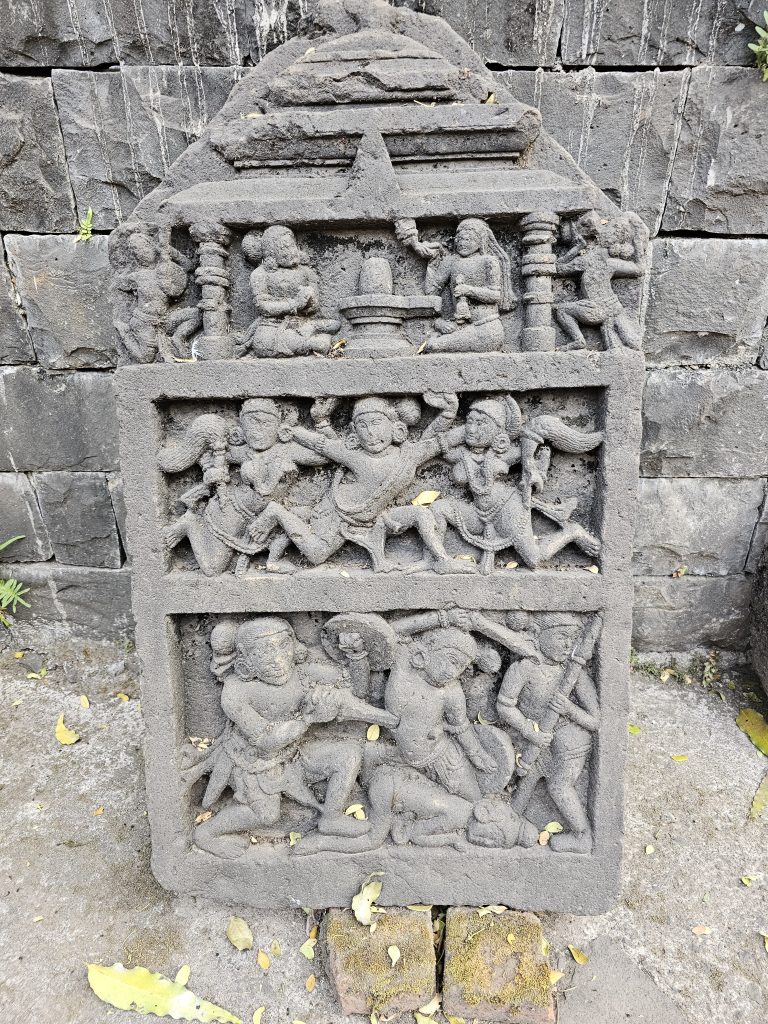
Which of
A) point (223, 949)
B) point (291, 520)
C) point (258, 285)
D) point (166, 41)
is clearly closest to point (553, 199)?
point (258, 285)

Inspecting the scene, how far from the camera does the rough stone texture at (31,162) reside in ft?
10.6

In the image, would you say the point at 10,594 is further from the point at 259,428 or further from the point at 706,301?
the point at 706,301

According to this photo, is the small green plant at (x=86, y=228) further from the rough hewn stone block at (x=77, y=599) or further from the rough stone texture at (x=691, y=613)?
the rough stone texture at (x=691, y=613)

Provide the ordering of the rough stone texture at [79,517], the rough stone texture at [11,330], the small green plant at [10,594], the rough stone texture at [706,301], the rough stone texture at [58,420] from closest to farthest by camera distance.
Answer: the rough stone texture at [706,301]
the rough stone texture at [11,330]
the rough stone texture at [58,420]
the rough stone texture at [79,517]
the small green plant at [10,594]

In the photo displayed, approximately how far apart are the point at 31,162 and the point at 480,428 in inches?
119

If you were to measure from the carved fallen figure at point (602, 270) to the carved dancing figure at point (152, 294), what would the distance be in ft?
4.94

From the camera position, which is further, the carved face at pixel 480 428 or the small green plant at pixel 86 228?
the small green plant at pixel 86 228

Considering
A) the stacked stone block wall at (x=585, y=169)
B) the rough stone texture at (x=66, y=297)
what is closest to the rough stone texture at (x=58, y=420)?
the stacked stone block wall at (x=585, y=169)

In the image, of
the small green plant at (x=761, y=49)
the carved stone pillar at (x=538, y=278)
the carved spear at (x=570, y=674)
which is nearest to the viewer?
the carved stone pillar at (x=538, y=278)

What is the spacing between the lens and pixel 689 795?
3.22 metres

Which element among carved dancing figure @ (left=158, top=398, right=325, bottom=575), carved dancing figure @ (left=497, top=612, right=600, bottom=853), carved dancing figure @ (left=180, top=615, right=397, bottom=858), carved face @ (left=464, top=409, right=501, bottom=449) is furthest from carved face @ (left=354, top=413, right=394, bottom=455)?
carved dancing figure @ (left=497, top=612, right=600, bottom=853)

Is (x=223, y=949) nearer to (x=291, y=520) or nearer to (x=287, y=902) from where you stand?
(x=287, y=902)

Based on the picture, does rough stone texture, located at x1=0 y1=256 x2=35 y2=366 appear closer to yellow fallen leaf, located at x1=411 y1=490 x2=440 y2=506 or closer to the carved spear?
yellow fallen leaf, located at x1=411 y1=490 x2=440 y2=506

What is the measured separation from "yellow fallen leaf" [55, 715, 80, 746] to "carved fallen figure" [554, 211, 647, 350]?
3564 mm
